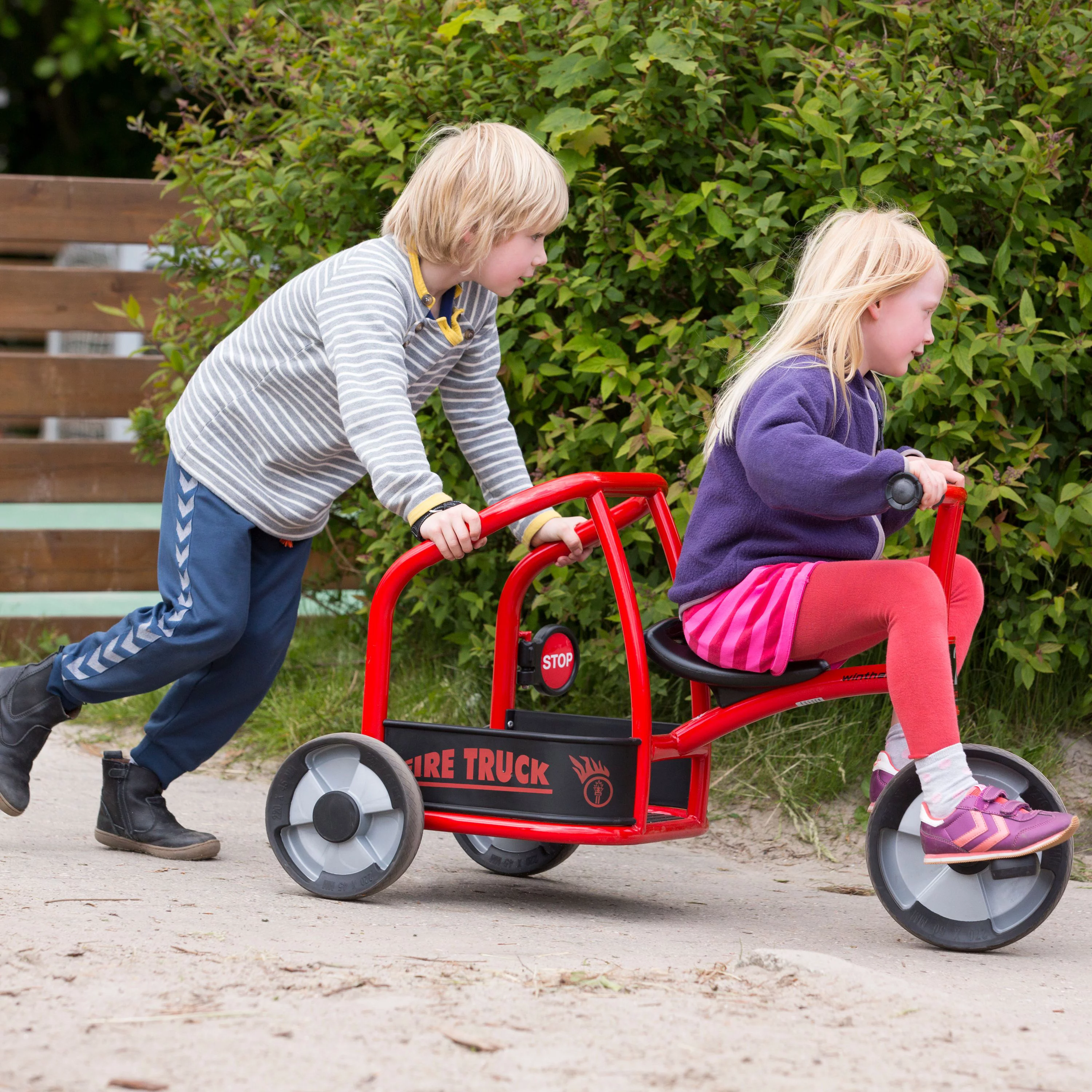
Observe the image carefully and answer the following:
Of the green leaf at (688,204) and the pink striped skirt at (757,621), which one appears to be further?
the green leaf at (688,204)

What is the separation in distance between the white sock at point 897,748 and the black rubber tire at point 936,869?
0.64 ft

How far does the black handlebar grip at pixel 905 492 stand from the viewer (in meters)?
2.21

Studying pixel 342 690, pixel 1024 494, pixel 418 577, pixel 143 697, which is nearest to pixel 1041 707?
pixel 1024 494

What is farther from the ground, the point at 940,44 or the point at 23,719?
the point at 940,44

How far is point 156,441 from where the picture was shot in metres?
4.63

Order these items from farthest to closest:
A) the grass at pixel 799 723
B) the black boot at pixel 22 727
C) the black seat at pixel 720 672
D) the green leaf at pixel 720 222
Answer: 1. the grass at pixel 799 723
2. the green leaf at pixel 720 222
3. the black boot at pixel 22 727
4. the black seat at pixel 720 672

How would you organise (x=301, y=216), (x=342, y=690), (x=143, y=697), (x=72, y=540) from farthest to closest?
(x=72, y=540) < (x=143, y=697) < (x=342, y=690) < (x=301, y=216)

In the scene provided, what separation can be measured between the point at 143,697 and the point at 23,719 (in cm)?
158

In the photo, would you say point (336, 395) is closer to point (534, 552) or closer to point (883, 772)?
point (534, 552)

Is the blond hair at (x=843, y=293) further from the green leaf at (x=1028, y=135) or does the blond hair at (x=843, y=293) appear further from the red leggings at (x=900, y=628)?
the green leaf at (x=1028, y=135)

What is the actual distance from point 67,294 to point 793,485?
3.79 metres

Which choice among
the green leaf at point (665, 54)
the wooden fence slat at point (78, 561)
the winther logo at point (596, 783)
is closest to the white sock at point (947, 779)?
the winther logo at point (596, 783)

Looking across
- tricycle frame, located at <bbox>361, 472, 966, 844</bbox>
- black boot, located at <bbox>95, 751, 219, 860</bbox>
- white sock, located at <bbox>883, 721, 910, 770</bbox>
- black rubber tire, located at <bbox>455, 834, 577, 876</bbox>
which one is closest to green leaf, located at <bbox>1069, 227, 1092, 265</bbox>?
tricycle frame, located at <bbox>361, 472, 966, 844</bbox>

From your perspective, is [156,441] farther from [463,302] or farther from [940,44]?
[940,44]
